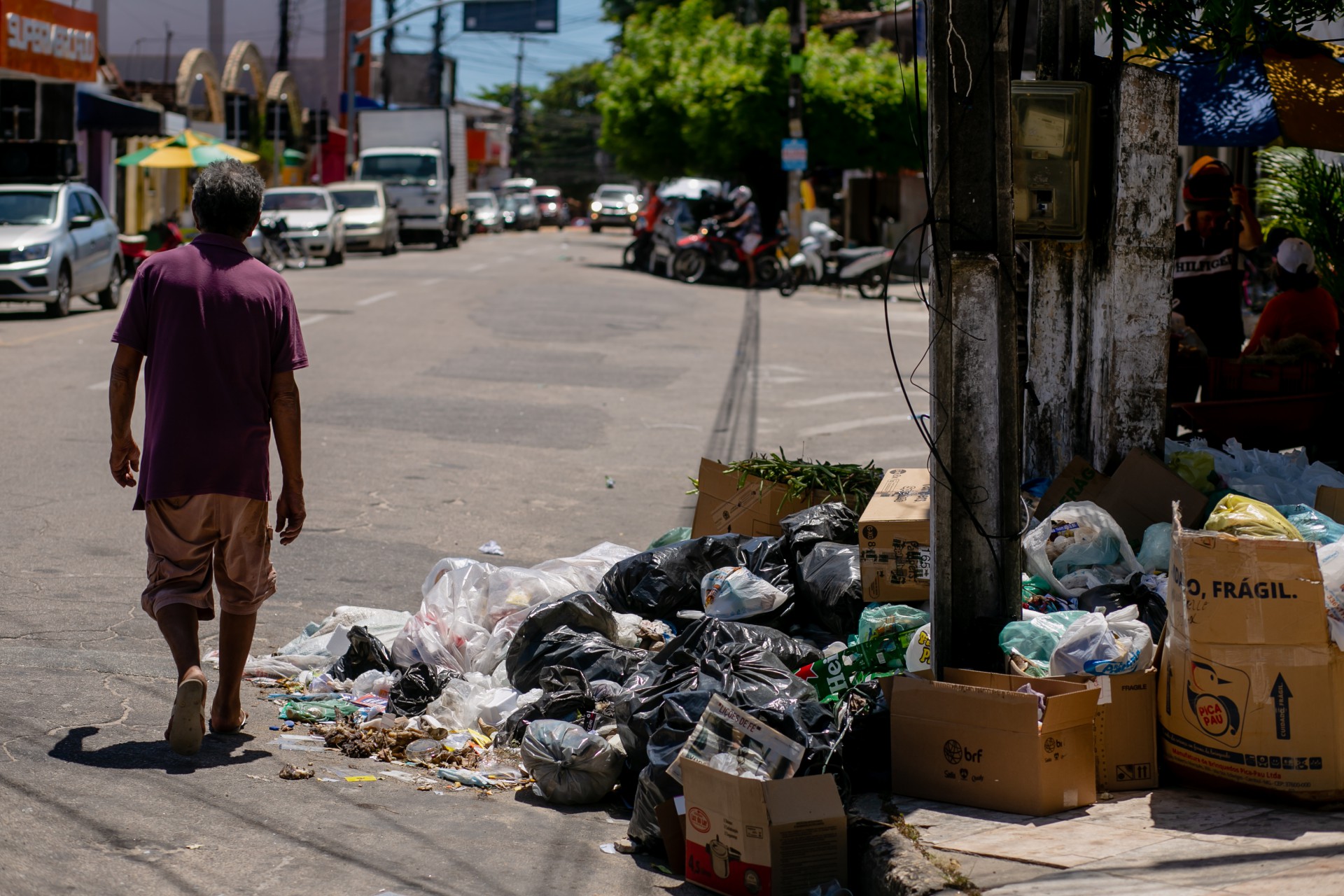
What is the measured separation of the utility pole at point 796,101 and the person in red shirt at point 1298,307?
20.2 m

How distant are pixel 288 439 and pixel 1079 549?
9.61ft

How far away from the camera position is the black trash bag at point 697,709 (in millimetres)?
4152

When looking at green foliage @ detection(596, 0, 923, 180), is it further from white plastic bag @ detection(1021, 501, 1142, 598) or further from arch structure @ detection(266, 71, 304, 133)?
white plastic bag @ detection(1021, 501, 1142, 598)

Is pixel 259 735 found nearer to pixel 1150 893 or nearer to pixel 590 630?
pixel 590 630

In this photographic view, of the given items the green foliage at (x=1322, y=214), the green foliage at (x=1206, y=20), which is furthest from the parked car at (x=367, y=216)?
the green foliage at (x=1206, y=20)

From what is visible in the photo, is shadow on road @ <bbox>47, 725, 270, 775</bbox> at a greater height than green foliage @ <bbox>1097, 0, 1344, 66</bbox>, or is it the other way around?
green foliage @ <bbox>1097, 0, 1344, 66</bbox>

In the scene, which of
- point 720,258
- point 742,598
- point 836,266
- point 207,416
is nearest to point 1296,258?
point 742,598

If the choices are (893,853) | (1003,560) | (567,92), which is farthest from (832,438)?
(567,92)

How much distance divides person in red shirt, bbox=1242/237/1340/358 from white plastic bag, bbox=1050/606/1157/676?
497 cm

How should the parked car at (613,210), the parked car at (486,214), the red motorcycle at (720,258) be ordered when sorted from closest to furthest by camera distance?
1. the red motorcycle at (720,258)
2. the parked car at (486,214)
3. the parked car at (613,210)

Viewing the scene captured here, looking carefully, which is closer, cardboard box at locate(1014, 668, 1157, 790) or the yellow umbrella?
cardboard box at locate(1014, 668, 1157, 790)

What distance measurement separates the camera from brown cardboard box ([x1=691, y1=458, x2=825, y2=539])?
6.30 meters

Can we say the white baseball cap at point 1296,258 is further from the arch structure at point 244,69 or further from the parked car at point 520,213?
the parked car at point 520,213

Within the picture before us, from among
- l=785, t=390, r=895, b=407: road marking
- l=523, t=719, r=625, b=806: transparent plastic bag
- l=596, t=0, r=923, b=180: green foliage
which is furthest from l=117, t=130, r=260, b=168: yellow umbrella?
l=523, t=719, r=625, b=806: transparent plastic bag
